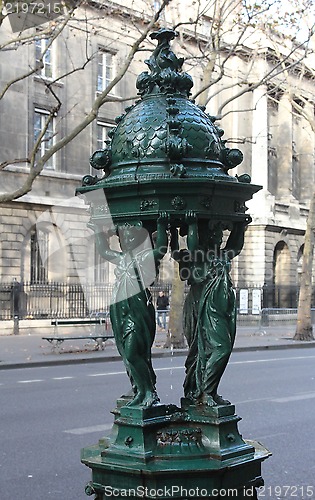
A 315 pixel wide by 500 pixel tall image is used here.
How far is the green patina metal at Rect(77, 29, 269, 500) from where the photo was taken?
382 centimetres

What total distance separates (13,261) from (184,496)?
27.8 metres

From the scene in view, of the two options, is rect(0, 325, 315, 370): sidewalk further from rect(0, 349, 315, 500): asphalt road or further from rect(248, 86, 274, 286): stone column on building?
rect(248, 86, 274, 286): stone column on building

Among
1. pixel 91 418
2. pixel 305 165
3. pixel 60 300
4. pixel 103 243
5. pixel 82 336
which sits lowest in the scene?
pixel 91 418

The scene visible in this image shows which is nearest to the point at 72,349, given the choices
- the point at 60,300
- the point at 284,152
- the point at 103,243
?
the point at 60,300

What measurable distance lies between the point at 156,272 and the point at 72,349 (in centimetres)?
1786

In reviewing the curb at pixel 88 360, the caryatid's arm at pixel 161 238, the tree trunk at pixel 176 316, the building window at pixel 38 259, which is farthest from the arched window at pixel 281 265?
the caryatid's arm at pixel 161 238

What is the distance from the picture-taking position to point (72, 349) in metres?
21.6

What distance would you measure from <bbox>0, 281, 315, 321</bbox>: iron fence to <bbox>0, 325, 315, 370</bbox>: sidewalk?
2.54 m

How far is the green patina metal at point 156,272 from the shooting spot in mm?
3820

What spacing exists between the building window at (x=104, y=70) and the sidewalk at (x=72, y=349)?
12.5m

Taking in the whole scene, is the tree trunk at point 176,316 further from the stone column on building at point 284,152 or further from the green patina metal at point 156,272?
the stone column on building at point 284,152

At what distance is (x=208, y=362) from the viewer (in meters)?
3.98

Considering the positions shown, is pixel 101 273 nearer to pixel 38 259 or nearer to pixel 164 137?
pixel 38 259

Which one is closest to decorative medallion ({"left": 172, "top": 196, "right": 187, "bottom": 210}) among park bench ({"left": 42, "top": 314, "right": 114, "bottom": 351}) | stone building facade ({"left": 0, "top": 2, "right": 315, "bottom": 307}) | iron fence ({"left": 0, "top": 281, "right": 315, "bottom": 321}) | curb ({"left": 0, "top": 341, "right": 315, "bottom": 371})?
curb ({"left": 0, "top": 341, "right": 315, "bottom": 371})
